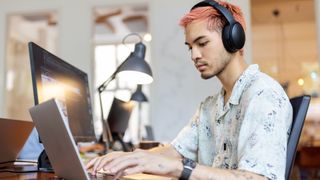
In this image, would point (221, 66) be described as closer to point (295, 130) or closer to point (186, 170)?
point (295, 130)

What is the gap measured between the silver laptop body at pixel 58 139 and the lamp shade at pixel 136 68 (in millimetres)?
1061

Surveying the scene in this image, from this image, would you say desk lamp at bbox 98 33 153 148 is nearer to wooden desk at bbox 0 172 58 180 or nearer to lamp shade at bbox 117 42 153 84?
lamp shade at bbox 117 42 153 84

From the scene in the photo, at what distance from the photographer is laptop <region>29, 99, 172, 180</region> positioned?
839 millimetres

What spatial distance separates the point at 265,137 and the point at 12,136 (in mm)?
825

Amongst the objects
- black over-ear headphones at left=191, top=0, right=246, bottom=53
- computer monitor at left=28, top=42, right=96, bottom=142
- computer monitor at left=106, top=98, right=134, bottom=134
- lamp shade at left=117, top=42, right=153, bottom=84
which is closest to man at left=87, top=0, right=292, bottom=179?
black over-ear headphones at left=191, top=0, right=246, bottom=53

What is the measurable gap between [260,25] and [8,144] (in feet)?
22.0

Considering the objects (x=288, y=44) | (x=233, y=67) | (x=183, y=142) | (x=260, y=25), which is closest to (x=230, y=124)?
(x=233, y=67)

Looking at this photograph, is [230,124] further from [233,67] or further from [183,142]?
[183,142]

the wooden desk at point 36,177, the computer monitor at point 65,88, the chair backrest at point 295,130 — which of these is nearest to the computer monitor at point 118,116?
the computer monitor at point 65,88

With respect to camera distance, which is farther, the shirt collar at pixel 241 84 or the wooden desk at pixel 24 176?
the shirt collar at pixel 241 84

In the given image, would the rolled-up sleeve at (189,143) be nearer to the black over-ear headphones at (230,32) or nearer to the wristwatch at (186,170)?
the black over-ear headphones at (230,32)

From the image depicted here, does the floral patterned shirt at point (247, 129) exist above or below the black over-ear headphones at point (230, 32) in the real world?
below

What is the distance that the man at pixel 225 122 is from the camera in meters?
0.99

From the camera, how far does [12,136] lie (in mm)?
1342
